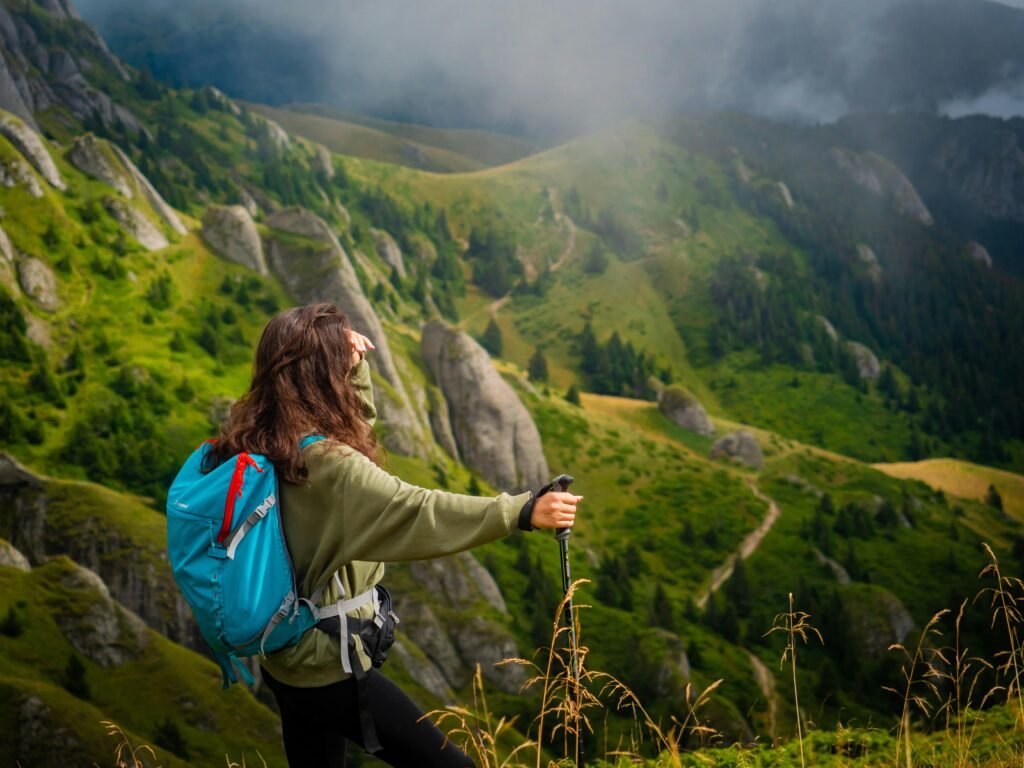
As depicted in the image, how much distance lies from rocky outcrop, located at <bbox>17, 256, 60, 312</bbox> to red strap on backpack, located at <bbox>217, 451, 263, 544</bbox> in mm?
65471

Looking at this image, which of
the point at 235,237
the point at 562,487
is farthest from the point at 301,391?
the point at 235,237

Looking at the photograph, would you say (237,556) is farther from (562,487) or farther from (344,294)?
(344,294)

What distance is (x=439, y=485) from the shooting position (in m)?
68.4

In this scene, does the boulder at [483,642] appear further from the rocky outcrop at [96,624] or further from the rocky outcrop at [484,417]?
the rocky outcrop at [484,417]

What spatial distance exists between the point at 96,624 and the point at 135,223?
1997 inches

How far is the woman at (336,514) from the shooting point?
4191mm

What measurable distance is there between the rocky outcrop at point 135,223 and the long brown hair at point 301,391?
75396mm

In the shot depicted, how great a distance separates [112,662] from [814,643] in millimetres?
65593

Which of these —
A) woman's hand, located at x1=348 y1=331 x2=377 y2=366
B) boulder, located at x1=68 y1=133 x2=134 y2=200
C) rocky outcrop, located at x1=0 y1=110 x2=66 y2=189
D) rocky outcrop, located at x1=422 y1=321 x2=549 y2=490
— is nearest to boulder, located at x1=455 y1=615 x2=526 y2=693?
rocky outcrop, located at x1=422 y1=321 x2=549 y2=490

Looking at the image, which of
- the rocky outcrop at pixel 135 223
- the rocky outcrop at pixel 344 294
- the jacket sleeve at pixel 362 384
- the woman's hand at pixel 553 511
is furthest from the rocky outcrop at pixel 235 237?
the woman's hand at pixel 553 511

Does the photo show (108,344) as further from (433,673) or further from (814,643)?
(814,643)

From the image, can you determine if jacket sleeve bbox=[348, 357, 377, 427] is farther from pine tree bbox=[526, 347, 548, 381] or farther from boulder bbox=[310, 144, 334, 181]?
boulder bbox=[310, 144, 334, 181]

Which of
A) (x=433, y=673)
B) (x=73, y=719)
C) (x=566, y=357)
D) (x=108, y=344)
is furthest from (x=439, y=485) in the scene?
(x=566, y=357)

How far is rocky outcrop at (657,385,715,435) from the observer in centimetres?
11294
